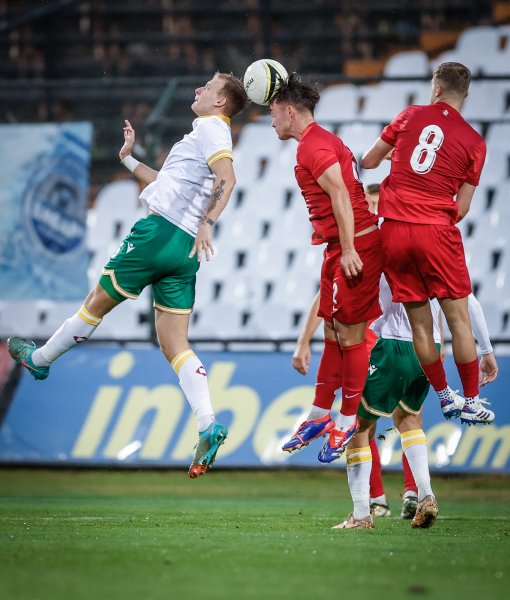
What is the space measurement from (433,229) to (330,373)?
1068 mm

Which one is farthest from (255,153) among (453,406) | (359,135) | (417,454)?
(453,406)

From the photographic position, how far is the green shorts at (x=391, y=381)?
6.51 metres

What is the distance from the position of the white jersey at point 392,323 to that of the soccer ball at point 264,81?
5.03 ft

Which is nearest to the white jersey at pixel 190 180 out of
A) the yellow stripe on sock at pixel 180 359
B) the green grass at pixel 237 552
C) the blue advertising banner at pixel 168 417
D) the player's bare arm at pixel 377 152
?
the yellow stripe on sock at pixel 180 359

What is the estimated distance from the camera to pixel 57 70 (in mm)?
15492

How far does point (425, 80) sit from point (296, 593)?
9.85m

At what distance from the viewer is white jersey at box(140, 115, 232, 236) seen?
6.39m

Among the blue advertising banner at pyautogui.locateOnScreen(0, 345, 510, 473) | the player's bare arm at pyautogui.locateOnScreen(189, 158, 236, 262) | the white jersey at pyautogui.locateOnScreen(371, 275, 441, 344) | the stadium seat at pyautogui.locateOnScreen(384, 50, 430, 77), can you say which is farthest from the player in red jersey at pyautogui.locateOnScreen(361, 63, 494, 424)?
the stadium seat at pyautogui.locateOnScreen(384, 50, 430, 77)

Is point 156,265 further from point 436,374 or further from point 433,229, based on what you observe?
point 436,374

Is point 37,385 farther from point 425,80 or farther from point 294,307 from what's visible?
point 425,80

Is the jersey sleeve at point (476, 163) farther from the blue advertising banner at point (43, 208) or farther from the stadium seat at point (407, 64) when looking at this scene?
the stadium seat at point (407, 64)

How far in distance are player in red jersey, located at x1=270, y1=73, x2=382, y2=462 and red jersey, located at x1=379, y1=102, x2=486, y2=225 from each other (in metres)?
0.24

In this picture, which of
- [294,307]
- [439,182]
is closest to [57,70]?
[294,307]

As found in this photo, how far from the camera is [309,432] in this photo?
6.20 metres
